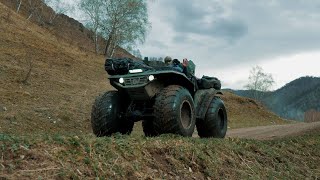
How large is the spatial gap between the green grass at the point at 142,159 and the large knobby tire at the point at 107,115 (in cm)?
187

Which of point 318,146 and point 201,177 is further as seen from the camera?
point 318,146

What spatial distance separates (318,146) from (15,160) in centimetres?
960

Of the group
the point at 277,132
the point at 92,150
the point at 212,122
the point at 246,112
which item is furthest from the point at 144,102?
the point at 246,112

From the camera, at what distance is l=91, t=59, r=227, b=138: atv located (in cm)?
865

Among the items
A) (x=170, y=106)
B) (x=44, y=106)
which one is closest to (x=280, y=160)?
(x=170, y=106)

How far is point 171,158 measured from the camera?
6453 millimetres

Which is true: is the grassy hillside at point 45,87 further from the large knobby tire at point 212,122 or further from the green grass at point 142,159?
the green grass at point 142,159

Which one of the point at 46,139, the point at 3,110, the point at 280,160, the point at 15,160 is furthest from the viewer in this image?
the point at 3,110

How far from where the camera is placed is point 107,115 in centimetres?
923

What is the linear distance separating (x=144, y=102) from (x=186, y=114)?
97 cm

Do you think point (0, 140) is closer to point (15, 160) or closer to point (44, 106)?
point (15, 160)

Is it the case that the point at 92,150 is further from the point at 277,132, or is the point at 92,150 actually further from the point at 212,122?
the point at 277,132

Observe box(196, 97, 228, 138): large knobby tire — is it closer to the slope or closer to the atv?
the atv

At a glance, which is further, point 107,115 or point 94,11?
point 94,11
